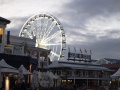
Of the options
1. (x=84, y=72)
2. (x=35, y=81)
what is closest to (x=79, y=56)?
(x=84, y=72)

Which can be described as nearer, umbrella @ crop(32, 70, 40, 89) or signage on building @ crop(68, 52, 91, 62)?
umbrella @ crop(32, 70, 40, 89)

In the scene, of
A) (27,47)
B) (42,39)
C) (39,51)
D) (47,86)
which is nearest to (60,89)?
(47,86)

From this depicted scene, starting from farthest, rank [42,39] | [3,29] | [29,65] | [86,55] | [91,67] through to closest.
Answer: [86,55] → [91,67] → [42,39] → [29,65] → [3,29]

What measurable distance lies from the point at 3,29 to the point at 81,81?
4177 cm

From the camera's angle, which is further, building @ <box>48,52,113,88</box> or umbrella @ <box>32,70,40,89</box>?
building @ <box>48,52,113,88</box>

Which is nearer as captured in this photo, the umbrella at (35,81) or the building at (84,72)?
the umbrella at (35,81)

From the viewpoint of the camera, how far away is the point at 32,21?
2480 inches

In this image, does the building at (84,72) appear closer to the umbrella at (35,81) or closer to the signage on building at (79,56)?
the signage on building at (79,56)

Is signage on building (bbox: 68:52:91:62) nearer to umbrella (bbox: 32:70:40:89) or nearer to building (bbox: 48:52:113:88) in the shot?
building (bbox: 48:52:113:88)

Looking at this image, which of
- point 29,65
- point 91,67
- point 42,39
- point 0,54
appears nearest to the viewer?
point 0,54

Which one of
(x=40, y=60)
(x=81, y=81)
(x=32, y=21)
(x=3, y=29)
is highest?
(x=32, y=21)

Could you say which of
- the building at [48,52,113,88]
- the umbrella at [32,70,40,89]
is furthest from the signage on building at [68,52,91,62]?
the umbrella at [32,70,40,89]

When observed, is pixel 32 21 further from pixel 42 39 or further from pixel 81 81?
pixel 81 81

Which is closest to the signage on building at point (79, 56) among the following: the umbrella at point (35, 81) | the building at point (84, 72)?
the building at point (84, 72)
